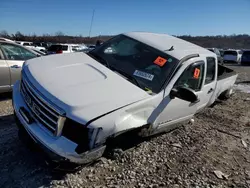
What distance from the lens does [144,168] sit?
10.7 ft

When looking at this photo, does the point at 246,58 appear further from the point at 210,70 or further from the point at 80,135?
the point at 80,135

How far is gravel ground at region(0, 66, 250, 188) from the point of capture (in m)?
2.86

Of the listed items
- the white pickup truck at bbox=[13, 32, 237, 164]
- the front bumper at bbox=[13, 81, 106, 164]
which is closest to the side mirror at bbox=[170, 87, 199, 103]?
the white pickup truck at bbox=[13, 32, 237, 164]

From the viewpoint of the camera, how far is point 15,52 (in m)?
5.95

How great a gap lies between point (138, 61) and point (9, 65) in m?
3.53

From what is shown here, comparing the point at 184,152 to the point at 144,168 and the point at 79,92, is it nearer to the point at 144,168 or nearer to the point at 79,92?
the point at 144,168

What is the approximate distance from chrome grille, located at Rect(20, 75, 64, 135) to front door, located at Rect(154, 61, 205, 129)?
1.39m

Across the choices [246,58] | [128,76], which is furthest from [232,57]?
[128,76]

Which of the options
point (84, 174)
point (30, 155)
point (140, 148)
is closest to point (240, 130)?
point (140, 148)

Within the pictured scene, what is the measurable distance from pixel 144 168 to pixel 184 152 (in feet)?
3.00

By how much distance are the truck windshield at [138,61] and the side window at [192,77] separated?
0.24 metres

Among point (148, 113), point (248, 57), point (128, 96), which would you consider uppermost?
point (128, 96)

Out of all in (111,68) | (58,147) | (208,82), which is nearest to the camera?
(58,147)

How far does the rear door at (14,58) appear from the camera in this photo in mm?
5668
